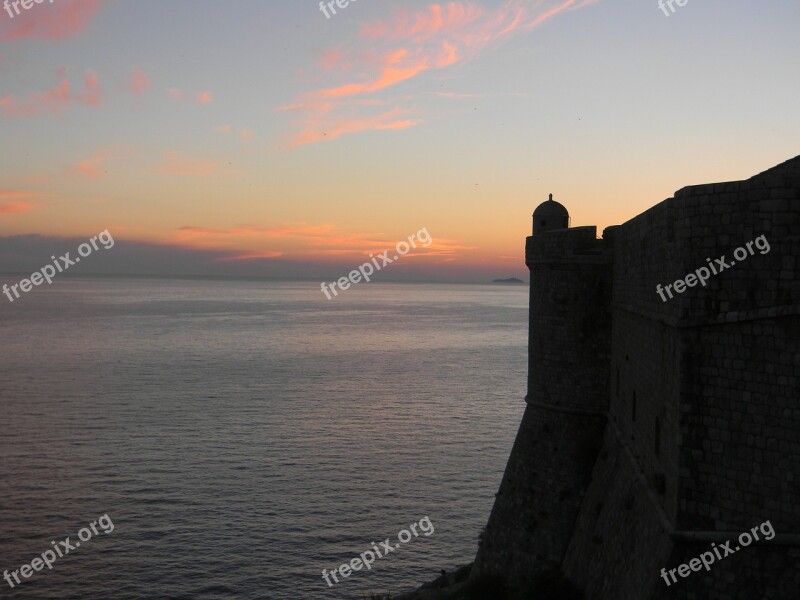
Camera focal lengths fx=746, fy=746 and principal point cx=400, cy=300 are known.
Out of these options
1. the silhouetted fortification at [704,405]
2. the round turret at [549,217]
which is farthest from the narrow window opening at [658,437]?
the round turret at [549,217]

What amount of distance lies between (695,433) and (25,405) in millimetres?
64536

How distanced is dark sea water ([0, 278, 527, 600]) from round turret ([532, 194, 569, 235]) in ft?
57.2

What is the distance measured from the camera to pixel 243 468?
4653 centimetres

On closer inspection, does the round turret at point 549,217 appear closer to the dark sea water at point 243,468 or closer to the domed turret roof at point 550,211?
the domed turret roof at point 550,211

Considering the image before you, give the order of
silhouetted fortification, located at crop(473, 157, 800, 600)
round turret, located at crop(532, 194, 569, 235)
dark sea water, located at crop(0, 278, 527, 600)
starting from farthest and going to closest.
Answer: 1. dark sea water, located at crop(0, 278, 527, 600)
2. round turret, located at crop(532, 194, 569, 235)
3. silhouetted fortification, located at crop(473, 157, 800, 600)

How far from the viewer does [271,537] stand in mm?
36531

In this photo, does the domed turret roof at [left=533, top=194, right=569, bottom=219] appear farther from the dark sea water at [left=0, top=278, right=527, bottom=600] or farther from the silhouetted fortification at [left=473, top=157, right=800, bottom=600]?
the dark sea water at [left=0, top=278, right=527, bottom=600]

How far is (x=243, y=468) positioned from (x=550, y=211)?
29.6 m

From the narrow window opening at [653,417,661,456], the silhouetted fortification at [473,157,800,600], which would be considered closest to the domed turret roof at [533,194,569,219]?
the silhouetted fortification at [473,157,800,600]

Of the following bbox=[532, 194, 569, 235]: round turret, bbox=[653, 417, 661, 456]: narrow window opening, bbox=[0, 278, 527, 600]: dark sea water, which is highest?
bbox=[532, 194, 569, 235]: round turret

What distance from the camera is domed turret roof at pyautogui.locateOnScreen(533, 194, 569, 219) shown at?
80.9 feet

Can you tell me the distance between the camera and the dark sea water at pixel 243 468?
33.6 metres

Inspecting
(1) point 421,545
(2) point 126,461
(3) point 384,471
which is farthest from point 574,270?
(2) point 126,461

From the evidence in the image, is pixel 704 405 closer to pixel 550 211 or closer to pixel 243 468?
pixel 550 211
